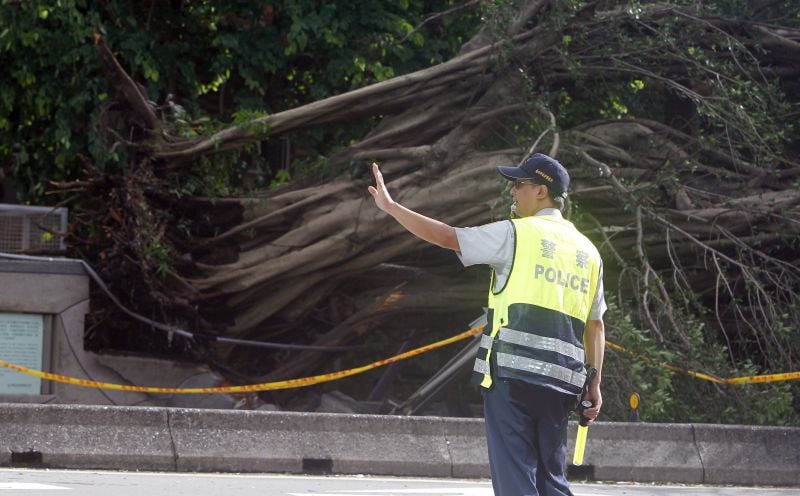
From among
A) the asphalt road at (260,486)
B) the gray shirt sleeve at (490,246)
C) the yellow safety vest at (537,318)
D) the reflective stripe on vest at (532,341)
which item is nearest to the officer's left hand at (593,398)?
the yellow safety vest at (537,318)

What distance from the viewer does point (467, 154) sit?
43.4 ft

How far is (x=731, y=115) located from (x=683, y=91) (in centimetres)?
60

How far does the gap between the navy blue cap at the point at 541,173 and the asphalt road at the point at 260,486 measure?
10.9ft

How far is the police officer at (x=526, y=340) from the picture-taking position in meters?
4.72

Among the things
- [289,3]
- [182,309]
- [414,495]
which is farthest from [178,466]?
[289,3]

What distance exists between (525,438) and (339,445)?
470 cm

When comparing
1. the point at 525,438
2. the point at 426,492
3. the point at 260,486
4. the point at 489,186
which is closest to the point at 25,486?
the point at 260,486

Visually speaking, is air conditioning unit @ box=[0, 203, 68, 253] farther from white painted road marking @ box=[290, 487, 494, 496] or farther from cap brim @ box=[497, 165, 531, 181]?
cap brim @ box=[497, 165, 531, 181]

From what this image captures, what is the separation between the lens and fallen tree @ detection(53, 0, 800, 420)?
1238 centimetres

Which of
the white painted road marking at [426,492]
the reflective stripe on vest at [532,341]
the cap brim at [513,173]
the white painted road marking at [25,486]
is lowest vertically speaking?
the white painted road marking at [426,492]

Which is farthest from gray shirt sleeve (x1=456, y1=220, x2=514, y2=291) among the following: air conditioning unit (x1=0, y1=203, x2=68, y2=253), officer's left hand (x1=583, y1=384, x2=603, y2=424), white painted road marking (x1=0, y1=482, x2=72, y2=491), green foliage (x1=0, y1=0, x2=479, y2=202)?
air conditioning unit (x1=0, y1=203, x2=68, y2=253)

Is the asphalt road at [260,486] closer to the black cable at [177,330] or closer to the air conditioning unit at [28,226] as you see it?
the black cable at [177,330]

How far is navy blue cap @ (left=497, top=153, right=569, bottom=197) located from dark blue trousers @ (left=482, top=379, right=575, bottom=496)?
0.82 metres

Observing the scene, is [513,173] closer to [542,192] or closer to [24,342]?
[542,192]
